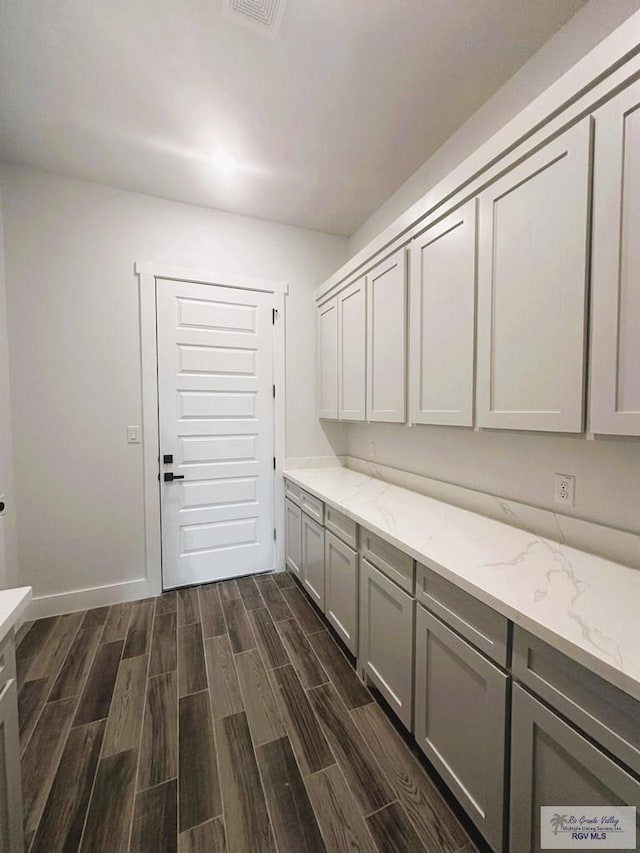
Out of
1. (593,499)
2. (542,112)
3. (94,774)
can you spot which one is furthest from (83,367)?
(593,499)

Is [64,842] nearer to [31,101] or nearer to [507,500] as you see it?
[507,500]

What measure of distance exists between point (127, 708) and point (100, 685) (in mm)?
256

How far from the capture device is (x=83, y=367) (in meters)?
2.28

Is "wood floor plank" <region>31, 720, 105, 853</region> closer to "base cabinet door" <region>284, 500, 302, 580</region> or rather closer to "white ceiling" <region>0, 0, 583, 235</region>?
"base cabinet door" <region>284, 500, 302, 580</region>

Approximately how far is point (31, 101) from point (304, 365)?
2122 mm

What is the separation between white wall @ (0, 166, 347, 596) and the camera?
2150 millimetres

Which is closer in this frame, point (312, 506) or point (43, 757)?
point (43, 757)

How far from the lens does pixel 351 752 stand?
1.34 metres

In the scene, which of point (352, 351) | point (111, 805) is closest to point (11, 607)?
point (111, 805)

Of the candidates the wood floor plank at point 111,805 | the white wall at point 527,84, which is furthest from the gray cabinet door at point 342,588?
the white wall at point 527,84

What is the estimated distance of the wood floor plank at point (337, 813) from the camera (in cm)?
106

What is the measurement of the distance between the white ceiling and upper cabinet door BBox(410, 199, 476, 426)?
0.69 metres

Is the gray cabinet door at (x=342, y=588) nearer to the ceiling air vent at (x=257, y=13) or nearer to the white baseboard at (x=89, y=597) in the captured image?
the white baseboard at (x=89, y=597)

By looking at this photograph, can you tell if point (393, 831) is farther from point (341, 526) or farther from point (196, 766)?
point (341, 526)
